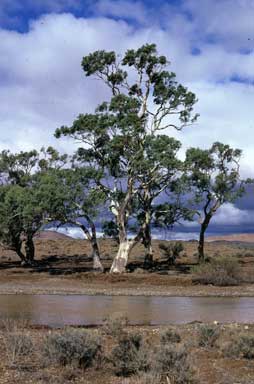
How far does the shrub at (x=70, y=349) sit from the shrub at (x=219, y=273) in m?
25.3

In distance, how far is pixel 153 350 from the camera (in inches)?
472

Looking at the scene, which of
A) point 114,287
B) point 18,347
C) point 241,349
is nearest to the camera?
point 18,347

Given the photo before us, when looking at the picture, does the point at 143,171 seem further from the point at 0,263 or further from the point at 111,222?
the point at 0,263

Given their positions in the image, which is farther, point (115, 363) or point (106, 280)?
point (106, 280)

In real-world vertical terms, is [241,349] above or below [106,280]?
below

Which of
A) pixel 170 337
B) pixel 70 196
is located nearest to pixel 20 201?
pixel 70 196

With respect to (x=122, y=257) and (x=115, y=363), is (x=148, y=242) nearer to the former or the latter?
(x=122, y=257)

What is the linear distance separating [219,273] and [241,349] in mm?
23317

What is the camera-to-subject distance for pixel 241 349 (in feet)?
41.8

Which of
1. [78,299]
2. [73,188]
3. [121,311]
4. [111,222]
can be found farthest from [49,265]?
[121,311]

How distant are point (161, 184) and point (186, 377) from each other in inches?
1320

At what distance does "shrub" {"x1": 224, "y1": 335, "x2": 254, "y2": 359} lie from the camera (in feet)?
41.5

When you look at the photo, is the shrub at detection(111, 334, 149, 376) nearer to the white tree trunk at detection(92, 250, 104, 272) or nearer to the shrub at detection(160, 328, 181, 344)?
the shrub at detection(160, 328, 181, 344)

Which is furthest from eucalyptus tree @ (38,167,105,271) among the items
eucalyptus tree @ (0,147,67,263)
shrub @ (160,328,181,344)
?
shrub @ (160,328,181,344)
